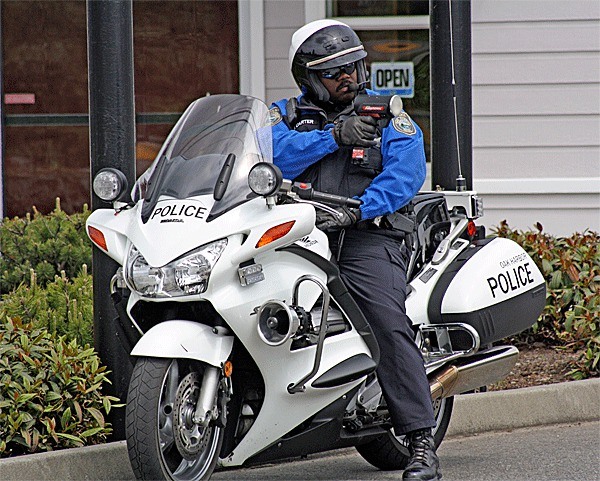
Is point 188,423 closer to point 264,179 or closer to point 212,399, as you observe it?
point 212,399

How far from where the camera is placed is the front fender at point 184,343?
13.8ft

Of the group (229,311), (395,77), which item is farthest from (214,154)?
(395,77)

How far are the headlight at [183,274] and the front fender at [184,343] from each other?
0.42 feet

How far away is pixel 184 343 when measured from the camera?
13.9ft

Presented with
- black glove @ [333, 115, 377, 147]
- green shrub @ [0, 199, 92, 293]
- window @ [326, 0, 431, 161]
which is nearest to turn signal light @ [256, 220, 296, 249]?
black glove @ [333, 115, 377, 147]

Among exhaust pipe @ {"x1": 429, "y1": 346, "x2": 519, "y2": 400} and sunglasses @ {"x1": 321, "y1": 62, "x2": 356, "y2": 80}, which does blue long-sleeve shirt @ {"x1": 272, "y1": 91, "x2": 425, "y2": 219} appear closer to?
sunglasses @ {"x1": 321, "y1": 62, "x2": 356, "y2": 80}

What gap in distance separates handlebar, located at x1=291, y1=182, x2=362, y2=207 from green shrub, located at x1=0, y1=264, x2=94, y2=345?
155 centimetres

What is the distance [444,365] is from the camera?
5.32m

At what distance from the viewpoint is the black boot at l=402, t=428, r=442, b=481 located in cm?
494

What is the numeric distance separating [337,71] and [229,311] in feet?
4.27

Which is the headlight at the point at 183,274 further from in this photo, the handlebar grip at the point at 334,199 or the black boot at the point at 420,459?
the black boot at the point at 420,459

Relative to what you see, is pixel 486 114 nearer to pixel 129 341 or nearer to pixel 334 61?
pixel 334 61

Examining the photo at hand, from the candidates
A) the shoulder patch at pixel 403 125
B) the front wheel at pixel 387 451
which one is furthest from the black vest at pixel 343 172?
the front wheel at pixel 387 451

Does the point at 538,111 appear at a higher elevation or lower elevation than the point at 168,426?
higher
